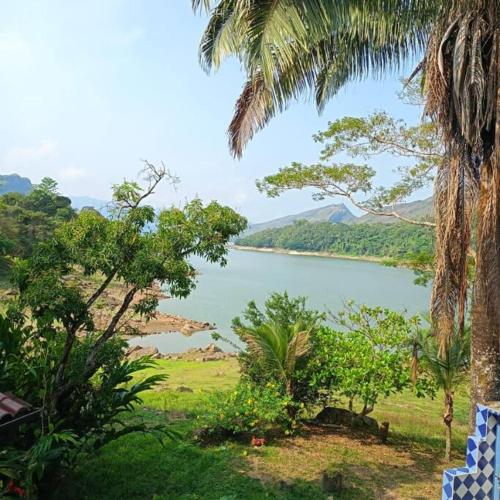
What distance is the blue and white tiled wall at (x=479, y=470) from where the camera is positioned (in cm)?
295

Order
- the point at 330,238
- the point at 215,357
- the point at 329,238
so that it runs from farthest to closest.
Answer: the point at 329,238 < the point at 330,238 < the point at 215,357

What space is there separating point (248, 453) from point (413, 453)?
188 cm

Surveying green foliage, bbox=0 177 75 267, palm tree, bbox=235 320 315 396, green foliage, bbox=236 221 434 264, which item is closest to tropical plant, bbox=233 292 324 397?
palm tree, bbox=235 320 315 396

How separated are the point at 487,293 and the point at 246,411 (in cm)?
269

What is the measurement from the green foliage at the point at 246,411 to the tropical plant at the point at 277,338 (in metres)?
0.28

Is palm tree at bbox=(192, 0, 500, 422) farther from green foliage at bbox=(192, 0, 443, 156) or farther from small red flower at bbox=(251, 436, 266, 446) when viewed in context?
small red flower at bbox=(251, 436, 266, 446)

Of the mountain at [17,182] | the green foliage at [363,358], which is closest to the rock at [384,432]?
the green foliage at [363,358]

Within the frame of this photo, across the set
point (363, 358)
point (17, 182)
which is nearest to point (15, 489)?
point (363, 358)

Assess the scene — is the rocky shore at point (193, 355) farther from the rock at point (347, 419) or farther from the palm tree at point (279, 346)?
the palm tree at point (279, 346)

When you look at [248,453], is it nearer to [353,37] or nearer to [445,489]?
[445,489]

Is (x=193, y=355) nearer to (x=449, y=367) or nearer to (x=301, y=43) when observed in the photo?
(x=449, y=367)

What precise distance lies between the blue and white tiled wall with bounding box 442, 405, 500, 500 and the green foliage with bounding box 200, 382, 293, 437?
240 centimetres

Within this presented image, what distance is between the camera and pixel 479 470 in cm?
299

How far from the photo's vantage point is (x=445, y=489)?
2963 mm
